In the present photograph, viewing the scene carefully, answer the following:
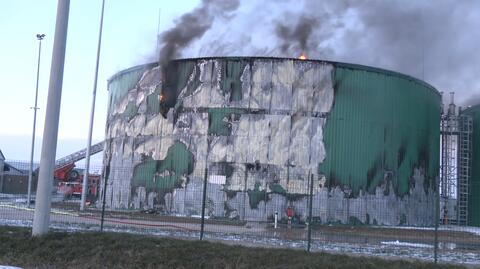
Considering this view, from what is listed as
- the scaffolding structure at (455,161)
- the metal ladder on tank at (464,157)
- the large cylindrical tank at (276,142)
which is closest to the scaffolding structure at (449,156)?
the scaffolding structure at (455,161)

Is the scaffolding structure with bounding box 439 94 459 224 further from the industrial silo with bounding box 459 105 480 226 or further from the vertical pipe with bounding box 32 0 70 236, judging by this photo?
the vertical pipe with bounding box 32 0 70 236

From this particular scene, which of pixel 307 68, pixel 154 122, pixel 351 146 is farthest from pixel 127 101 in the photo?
pixel 351 146

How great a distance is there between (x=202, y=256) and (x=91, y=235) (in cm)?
363

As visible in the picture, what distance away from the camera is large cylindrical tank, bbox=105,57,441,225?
32.9 metres

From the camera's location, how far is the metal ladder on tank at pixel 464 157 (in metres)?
42.5

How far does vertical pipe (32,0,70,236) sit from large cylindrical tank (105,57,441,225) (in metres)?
19.1

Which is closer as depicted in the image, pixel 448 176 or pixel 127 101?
pixel 127 101

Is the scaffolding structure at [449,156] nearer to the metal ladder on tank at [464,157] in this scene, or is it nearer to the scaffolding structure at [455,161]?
→ the scaffolding structure at [455,161]

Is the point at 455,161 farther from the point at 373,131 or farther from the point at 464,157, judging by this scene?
the point at 373,131

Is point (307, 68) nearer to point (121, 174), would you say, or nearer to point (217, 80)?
point (217, 80)

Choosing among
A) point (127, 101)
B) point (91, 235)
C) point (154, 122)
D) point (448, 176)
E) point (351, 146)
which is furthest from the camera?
point (448, 176)

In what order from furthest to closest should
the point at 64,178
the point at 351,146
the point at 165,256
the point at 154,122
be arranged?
the point at 64,178 → the point at 154,122 → the point at 351,146 → the point at 165,256

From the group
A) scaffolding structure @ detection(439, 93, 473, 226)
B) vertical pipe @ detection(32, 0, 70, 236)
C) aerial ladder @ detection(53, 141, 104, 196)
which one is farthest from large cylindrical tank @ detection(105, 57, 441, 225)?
vertical pipe @ detection(32, 0, 70, 236)

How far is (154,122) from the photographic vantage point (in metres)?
35.9
